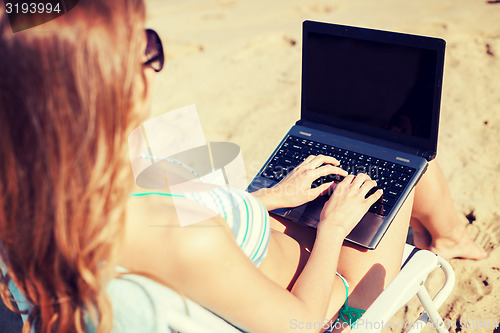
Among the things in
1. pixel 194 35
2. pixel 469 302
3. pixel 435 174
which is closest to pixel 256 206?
pixel 435 174

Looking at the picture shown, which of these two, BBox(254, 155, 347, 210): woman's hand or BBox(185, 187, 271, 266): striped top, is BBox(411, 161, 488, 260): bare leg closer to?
BBox(254, 155, 347, 210): woman's hand

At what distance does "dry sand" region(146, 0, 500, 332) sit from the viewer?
2.20 metres

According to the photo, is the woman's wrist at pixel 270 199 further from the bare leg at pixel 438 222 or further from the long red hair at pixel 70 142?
the long red hair at pixel 70 142

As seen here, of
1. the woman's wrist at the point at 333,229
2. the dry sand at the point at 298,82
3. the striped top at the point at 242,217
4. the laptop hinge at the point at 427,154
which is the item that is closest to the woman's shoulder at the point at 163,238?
the striped top at the point at 242,217

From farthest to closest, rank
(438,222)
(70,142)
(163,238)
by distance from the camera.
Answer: (438,222), (163,238), (70,142)

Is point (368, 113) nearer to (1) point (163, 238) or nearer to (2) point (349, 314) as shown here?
(2) point (349, 314)

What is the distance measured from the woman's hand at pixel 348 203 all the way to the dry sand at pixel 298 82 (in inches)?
29.7

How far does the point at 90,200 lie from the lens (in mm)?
895

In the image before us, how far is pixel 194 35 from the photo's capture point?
4887mm

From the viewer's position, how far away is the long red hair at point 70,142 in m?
0.82

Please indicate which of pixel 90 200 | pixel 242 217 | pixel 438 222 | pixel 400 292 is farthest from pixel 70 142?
pixel 438 222

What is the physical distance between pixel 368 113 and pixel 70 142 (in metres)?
1.16

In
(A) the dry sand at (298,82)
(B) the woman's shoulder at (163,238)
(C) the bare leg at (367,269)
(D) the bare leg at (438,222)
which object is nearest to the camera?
(B) the woman's shoulder at (163,238)

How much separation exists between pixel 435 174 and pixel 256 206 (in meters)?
0.83
